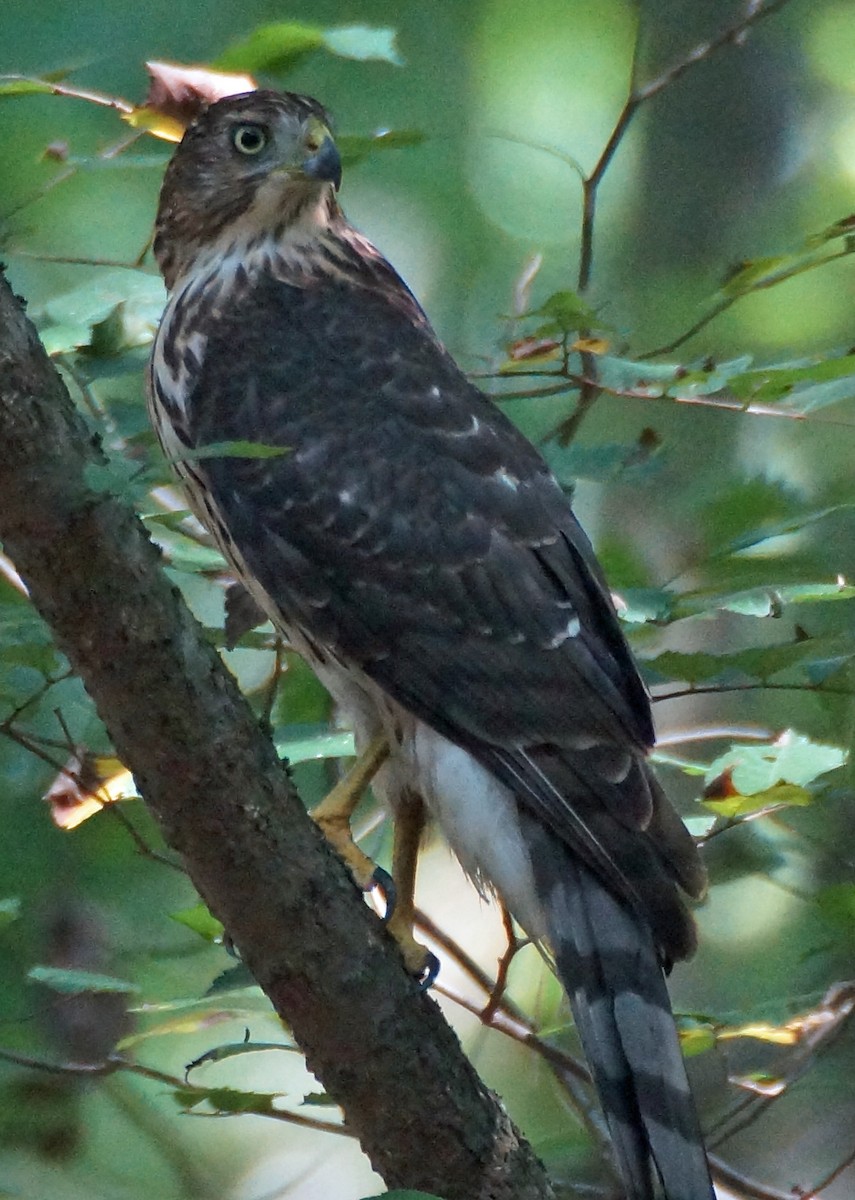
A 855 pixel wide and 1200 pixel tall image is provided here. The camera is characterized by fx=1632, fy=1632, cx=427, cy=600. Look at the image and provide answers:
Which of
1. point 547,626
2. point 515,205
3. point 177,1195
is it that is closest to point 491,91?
point 515,205

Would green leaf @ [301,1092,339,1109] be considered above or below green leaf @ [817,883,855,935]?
below

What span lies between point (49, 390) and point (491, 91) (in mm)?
3252

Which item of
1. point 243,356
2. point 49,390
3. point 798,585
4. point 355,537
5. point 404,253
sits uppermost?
point 404,253

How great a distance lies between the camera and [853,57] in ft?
16.5

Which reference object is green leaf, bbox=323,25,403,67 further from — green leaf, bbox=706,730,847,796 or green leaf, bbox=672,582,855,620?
green leaf, bbox=706,730,847,796

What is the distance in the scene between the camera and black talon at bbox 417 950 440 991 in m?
2.38

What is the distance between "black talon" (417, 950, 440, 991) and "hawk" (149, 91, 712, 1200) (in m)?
0.01

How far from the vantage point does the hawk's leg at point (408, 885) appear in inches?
95.7

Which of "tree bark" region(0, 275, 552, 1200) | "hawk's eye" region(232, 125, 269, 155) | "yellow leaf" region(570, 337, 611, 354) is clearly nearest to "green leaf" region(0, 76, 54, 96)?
"tree bark" region(0, 275, 552, 1200)

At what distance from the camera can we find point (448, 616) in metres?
2.53

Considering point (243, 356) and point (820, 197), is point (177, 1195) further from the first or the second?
point (820, 197)

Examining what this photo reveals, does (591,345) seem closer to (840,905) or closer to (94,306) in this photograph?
(94,306)

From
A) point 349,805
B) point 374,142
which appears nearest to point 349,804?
point 349,805

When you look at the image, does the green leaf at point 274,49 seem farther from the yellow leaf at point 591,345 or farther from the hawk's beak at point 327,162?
the yellow leaf at point 591,345
